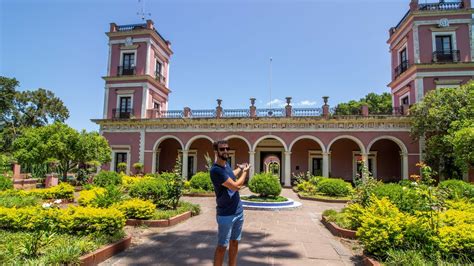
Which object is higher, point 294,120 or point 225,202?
point 294,120

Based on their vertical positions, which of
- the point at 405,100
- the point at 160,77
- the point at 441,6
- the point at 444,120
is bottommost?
the point at 444,120

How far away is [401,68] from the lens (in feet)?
66.1

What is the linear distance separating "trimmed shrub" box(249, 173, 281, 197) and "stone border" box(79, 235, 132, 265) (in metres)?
6.51

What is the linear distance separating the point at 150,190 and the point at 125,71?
16312 millimetres

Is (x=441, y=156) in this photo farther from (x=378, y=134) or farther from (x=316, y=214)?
(x=316, y=214)

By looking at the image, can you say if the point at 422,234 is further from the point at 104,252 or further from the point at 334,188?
the point at 334,188

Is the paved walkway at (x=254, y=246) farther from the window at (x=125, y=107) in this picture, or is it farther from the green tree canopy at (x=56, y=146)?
the window at (x=125, y=107)

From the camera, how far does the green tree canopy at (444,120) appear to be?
1373 cm

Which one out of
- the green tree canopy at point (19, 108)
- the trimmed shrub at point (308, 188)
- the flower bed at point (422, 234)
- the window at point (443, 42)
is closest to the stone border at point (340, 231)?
the flower bed at point (422, 234)

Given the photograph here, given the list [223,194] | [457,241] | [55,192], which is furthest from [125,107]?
[457,241]

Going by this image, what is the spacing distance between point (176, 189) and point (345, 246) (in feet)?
16.5

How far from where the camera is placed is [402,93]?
787 inches

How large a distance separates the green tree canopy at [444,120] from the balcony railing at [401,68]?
15.6 feet

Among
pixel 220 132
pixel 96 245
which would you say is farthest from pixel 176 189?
pixel 220 132
